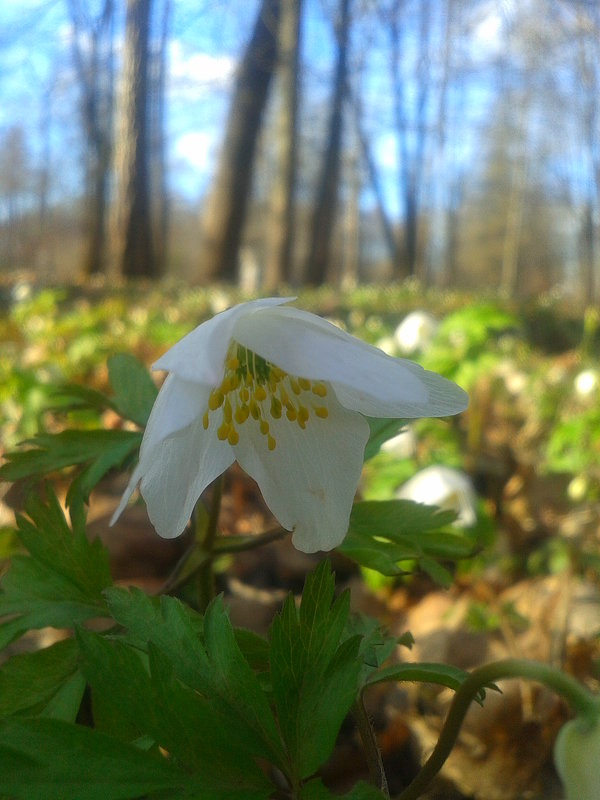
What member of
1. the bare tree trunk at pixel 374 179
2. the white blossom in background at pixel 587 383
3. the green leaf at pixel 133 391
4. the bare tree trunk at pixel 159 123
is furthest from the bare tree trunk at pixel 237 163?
the green leaf at pixel 133 391

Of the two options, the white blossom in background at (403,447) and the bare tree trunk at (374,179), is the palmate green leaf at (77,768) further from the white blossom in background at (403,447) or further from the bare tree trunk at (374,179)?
the bare tree trunk at (374,179)

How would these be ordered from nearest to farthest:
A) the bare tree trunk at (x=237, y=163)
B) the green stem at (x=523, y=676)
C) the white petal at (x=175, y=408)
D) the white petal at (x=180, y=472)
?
the green stem at (x=523, y=676) < the white petal at (x=175, y=408) < the white petal at (x=180, y=472) < the bare tree trunk at (x=237, y=163)

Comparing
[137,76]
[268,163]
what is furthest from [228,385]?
[268,163]

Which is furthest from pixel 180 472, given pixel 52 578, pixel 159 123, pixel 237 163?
pixel 159 123

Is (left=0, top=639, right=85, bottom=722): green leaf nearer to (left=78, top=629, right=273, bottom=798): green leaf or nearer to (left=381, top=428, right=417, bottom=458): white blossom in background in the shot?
(left=78, top=629, right=273, bottom=798): green leaf

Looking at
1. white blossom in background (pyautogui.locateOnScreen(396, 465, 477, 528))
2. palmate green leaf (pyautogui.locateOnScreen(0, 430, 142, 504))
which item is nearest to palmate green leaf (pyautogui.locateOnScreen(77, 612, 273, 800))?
palmate green leaf (pyautogui.locateOnScreen(0, 430, 142, 504))

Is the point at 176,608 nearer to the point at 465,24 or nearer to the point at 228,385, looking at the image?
the point at 228,385

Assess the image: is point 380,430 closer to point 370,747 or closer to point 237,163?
point 370,747
